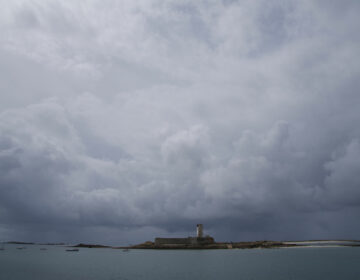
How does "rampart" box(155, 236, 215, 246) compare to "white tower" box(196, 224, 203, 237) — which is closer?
"rampart" box(155, 236, 215, 246)

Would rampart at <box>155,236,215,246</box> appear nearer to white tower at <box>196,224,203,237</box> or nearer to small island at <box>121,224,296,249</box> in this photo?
small island at <box>121,224,296,249</box>

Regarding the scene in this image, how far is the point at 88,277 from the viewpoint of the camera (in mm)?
56594

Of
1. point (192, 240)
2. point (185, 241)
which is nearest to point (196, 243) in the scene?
point (192, 240)

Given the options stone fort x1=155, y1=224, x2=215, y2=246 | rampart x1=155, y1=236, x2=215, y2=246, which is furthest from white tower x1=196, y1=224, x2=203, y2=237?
rampart x1=155, y1=236, x2=215, y2=246

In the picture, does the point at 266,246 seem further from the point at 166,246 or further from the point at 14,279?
the point at 14,279

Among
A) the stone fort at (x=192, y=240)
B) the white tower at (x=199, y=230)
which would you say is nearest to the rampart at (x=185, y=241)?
the stone fort at (x=192, y=240)

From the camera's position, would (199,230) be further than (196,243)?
Yes

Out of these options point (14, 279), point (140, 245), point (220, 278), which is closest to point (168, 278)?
point (220, 278)

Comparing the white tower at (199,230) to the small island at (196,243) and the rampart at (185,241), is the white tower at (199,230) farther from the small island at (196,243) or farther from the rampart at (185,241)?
the rampart at (185,241)

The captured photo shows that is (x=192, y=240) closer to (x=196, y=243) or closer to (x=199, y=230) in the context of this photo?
(x=196, y=243)

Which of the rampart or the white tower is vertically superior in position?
the white tower

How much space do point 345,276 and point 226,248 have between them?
117m

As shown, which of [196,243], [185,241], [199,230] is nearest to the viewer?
[196,243]

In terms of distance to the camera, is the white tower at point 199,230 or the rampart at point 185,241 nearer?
the rampart at point 185,241
